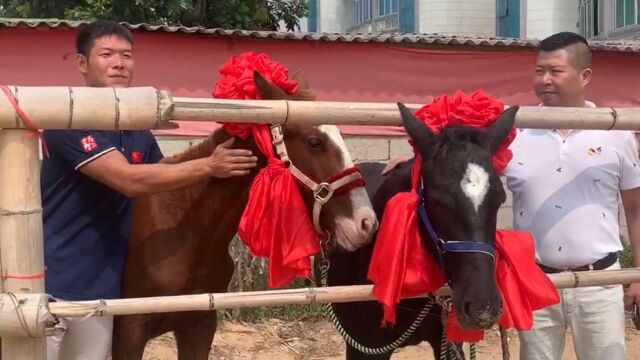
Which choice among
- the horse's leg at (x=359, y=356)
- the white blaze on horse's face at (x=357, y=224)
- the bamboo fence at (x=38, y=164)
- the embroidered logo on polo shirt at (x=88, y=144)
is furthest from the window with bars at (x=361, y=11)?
the bamboo fence at (x=38, y=164)

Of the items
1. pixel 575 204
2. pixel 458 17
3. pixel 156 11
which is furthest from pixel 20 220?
pixel 458 17

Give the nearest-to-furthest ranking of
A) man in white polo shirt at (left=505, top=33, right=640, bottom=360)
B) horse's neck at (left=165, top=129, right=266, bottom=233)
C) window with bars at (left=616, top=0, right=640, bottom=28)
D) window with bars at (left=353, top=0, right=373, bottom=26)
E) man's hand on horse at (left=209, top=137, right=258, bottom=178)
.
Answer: man's hand on horse at (left=209, top=137, right=258, bottom=178) < horse's neck at (left=165, top=129, right=266, bottom=233) < man in white polo shirt at (left=505, top=33, right=640, bottom=360) < window with bars at (left=616, top=0, right=640, bottom=28) < window with bars at (left=353, top=0, right=373, bottom=26)

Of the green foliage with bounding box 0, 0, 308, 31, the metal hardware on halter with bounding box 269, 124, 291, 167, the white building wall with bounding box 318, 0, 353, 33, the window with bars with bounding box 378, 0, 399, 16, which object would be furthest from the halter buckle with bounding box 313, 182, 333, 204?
the white building wall with bounding box 318, 0, 353, 33

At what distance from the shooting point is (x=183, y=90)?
667cm

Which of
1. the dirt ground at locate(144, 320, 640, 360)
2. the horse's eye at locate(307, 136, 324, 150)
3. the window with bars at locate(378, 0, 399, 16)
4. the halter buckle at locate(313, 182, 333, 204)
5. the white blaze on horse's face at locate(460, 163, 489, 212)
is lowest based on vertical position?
the dirt ground at locate(144, 320, 640, 360)

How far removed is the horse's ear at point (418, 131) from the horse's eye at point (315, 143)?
0.40 meters

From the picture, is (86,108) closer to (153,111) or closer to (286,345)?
(153,111)

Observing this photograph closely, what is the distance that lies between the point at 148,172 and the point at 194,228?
22.0 inches

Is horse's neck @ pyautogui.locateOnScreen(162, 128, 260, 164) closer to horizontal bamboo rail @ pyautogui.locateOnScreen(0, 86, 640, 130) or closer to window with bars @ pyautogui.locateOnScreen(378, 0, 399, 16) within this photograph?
horizontal bamboo rail @ pyautogui.locateOnScreen(0, 86, 640, 130)

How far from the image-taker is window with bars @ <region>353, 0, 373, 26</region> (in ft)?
60.8

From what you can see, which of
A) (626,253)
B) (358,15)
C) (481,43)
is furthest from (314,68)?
(358,15)

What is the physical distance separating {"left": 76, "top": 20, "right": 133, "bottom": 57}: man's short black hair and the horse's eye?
2.80ft

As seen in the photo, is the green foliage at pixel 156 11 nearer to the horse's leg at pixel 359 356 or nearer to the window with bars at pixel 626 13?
the window with bars at pixel 626 13

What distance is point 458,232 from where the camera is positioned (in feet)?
7.63
